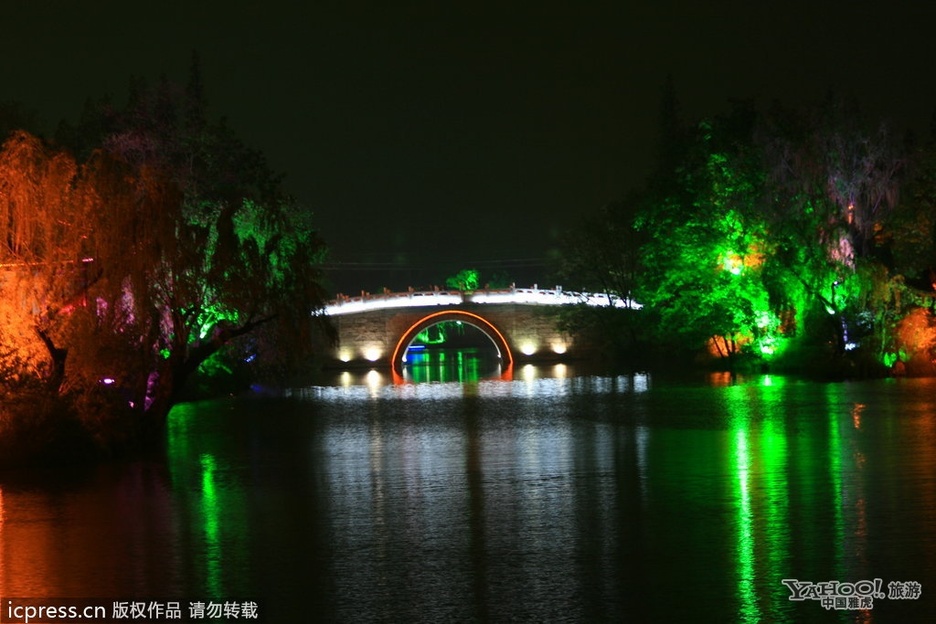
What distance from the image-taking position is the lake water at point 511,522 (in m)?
8.92

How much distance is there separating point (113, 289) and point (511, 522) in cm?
999

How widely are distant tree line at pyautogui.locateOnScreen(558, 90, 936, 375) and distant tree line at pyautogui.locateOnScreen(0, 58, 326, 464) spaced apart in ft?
58.4

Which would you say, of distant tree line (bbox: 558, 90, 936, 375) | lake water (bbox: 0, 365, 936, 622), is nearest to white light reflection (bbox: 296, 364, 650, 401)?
distant tree line (bbox: 558, 90, 936, 375)

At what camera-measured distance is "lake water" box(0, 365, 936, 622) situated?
8922mm

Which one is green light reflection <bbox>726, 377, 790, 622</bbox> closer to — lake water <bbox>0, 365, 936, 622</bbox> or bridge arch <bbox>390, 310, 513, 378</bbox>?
lake water <bbox>0, 365, 936, 622</bbox>

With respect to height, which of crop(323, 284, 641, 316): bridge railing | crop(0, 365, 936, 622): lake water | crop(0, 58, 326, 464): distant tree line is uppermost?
crop(323, 284, 641, 316): bridge railing

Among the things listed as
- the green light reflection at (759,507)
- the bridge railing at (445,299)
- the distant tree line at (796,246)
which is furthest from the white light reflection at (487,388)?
the bridge railing at (445,299)

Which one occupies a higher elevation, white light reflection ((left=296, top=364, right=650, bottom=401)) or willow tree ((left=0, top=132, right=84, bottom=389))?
willow tree ((left=0, top=132, right=84, bottom=389))

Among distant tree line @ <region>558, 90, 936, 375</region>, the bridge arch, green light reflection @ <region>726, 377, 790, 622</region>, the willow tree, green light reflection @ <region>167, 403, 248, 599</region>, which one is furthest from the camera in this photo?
the bridge arch

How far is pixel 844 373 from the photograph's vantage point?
34.2 metres

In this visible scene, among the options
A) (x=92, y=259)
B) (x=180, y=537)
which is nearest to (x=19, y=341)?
(x=92, y=259)

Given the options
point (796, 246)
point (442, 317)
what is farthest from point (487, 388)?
point (442, 317)

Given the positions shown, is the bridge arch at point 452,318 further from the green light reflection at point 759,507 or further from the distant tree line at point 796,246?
the green light reflection at point 759,507

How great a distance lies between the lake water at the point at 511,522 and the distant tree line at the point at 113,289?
142 cm
